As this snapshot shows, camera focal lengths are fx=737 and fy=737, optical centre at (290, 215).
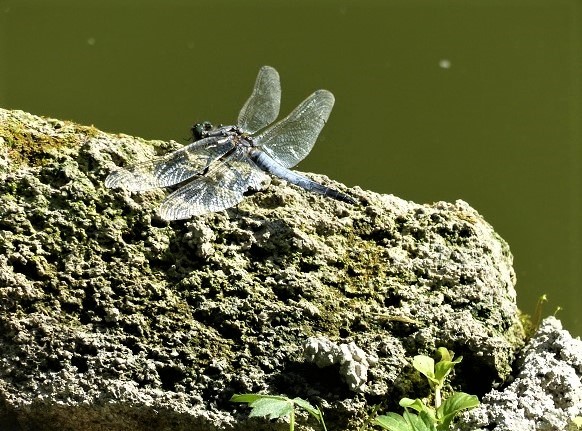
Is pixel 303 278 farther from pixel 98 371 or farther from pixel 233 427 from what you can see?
pixel 98 371

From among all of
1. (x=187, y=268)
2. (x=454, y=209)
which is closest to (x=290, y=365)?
(x=187, y=268)

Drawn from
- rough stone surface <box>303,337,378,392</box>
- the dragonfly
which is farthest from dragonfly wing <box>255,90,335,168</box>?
rough stone surface <box>303,337,378,392</box>

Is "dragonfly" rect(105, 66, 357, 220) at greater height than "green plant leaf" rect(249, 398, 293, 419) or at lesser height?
greater

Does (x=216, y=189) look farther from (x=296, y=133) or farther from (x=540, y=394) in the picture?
(x=540, y=394)

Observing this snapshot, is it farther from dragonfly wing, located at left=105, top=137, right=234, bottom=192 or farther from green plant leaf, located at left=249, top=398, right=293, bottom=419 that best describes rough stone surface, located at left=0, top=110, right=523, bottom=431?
green plant leaf, located at left=249, top=398, right=293, bottom=419

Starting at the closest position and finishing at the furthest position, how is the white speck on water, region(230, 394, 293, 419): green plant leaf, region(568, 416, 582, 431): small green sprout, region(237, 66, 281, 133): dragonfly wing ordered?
region(230, 394, 293, 419): green plant leaf → region(568, 416, 582, 431): small green sprout → region(237, 66, 281, 133): dragonfly wing → the white speck on water

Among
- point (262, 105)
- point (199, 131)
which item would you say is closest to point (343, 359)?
point (199, 131)
